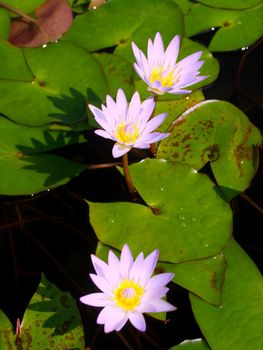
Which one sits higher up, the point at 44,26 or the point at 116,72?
the point at 44,26

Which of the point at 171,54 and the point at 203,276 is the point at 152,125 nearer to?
the point at 171,54

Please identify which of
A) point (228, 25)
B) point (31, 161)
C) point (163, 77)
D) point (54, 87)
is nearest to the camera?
point (163, 77)

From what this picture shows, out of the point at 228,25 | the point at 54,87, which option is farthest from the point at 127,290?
the point at 228,25

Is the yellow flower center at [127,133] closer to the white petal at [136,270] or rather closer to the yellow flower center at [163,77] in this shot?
the yellow flower center at [163,77]

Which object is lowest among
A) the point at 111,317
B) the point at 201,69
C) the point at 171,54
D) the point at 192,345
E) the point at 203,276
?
the point at 192,345

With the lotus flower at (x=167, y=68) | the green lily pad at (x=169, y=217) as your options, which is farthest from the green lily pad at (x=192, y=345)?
the lotus flower at (x=167, y=68)

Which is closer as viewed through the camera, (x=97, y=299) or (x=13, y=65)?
(x=97, y=299)
